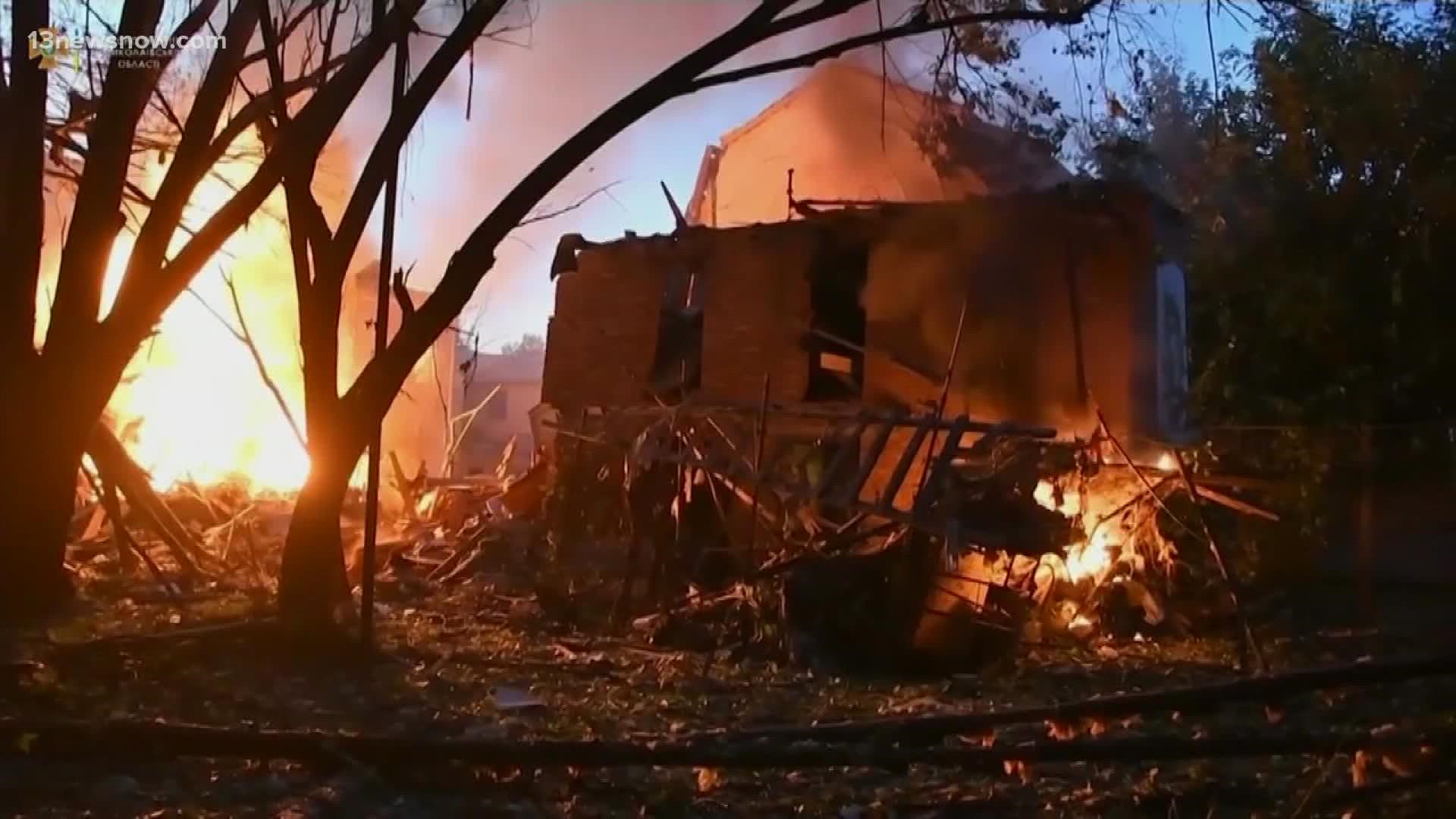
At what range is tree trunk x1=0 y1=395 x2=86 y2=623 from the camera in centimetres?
931

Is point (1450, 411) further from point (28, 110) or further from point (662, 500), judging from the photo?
point (28, 110)

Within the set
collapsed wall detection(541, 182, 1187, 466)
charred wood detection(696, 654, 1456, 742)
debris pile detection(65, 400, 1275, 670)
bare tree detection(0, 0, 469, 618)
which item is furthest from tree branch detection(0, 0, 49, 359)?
collapsed wall detection(541, 182, 1187, 466)

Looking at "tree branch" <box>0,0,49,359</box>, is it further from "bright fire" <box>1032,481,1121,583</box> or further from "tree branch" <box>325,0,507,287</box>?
"bright fire" <box>1032,481,1121,583</box>

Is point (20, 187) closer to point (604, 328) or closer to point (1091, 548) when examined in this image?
point (604, 328)

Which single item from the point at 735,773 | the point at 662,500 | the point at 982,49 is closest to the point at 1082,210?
the point at 982,49

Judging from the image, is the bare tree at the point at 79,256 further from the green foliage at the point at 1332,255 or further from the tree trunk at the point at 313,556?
the green foliage at the point at 1332,255

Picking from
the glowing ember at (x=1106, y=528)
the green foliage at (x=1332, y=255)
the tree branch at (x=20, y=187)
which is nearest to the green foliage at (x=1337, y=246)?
the green foliage at (x=1332, y=255)

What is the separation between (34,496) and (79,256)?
1.81 metres

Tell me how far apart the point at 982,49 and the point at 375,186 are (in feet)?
17.3

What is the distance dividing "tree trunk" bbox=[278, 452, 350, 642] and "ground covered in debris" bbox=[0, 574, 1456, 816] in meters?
0.26

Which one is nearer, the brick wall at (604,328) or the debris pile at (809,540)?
the debris pile at (809,540)

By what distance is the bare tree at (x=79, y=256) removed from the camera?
912 centimetres

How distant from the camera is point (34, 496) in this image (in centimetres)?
938

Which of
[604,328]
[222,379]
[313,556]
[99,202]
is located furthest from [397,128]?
[222,379]
